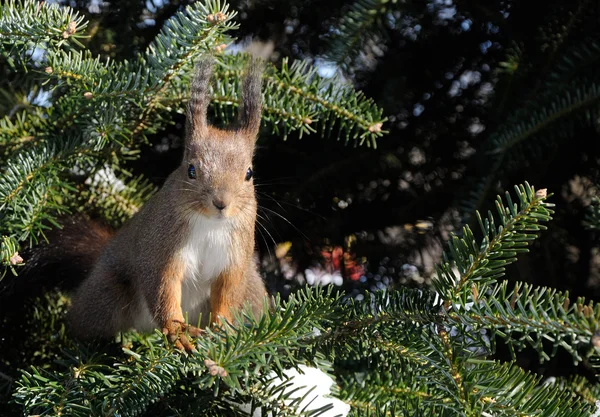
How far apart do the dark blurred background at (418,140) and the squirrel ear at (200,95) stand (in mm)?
172

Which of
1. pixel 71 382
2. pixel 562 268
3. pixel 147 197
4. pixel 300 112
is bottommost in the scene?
pixel 71 382

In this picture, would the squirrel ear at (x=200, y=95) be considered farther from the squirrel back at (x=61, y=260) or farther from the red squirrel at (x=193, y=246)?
the squirrel back at (x=61, y=260)

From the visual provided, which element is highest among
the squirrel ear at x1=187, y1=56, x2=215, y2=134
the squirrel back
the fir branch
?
the squirrel ear at x1=187, y1=56, x2=215, y2=134

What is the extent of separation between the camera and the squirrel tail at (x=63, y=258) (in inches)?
43.4

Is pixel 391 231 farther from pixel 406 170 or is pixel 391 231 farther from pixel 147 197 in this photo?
pixel 147 197

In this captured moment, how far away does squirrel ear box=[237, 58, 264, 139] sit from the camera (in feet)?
3.07

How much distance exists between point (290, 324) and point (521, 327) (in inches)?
9.2

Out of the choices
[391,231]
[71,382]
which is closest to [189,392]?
Answer: [71,382]

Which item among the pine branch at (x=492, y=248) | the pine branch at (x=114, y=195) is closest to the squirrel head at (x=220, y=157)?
the pine branch at (x=114, y=195)

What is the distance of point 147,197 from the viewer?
1247 millimetres

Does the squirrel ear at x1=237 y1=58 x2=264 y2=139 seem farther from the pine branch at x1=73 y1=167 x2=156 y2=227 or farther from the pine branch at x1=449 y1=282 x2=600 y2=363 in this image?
the pine branch at x1=449 y1=282 x2=600 y2=363

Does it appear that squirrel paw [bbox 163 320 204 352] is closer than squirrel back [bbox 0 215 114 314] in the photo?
Yes

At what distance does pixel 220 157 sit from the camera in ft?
3.25

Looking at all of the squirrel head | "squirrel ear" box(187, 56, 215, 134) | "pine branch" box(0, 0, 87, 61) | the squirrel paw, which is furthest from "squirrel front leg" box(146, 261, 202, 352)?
"pine branch" box(0, 0, 87, 61)
